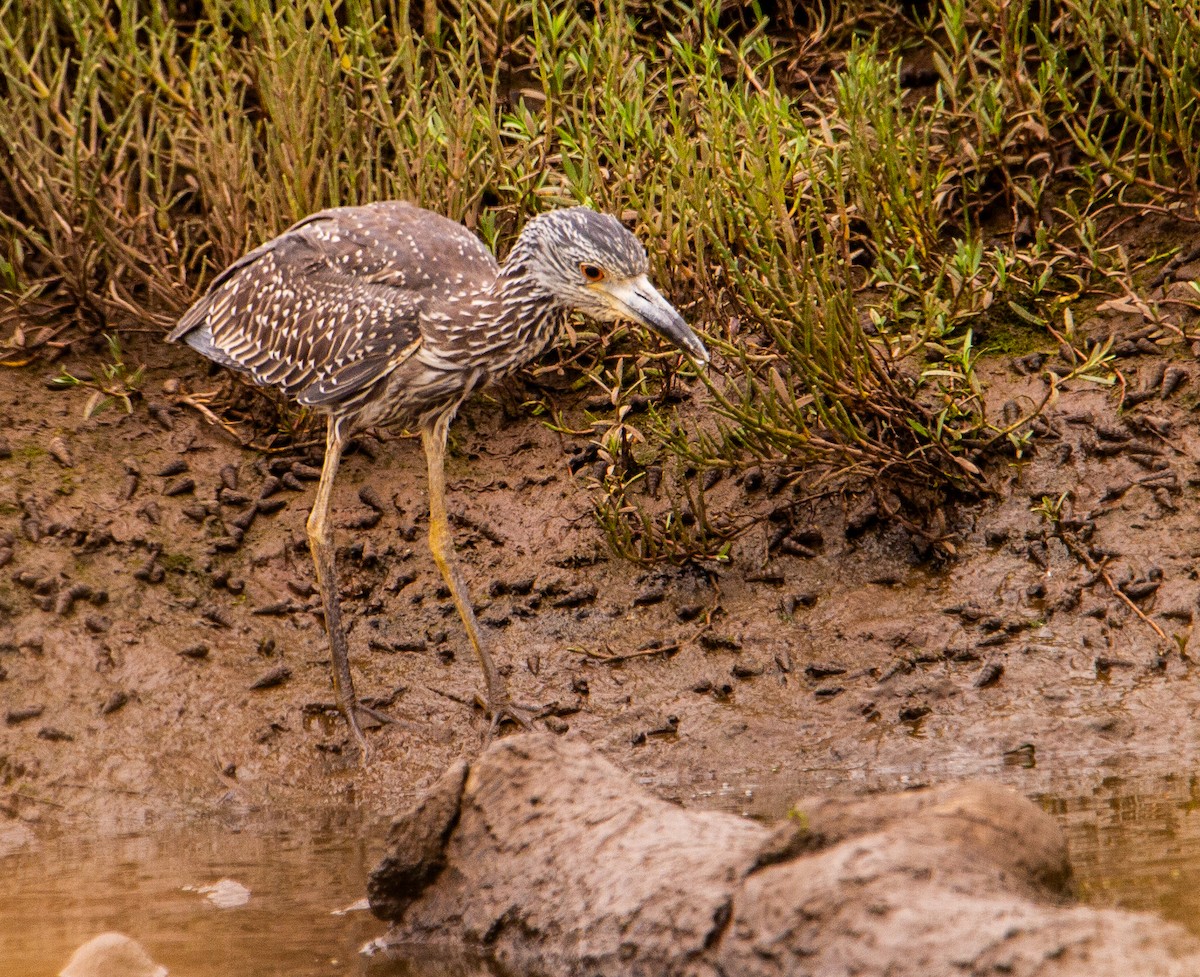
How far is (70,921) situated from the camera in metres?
4.37

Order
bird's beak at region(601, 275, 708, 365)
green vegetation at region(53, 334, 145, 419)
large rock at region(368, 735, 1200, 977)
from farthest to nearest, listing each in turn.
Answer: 1. green vegetation at region(53, 334, 145, 419)
2. bird's beak at region(601, 275, 708, 365)
3. large rock at region(368, 735, 1200, 977)

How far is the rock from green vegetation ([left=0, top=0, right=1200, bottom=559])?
9.33 ft

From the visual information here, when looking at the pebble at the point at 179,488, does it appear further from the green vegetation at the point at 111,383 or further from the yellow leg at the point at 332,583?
the yellow leg at the point at 332,583

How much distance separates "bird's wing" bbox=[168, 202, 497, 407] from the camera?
19.5 feet

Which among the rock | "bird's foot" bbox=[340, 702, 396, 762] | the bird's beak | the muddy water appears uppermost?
the bird's beak

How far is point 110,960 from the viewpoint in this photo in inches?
149

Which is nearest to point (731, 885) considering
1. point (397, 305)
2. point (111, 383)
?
point (397, 305)

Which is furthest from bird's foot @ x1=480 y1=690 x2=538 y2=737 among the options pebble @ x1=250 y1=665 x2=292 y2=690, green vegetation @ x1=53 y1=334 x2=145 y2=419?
green vegetation @ x1=53 y1=334 x2=145 y2=419

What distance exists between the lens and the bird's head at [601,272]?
537 cm

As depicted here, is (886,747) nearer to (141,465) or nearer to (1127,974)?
(1127,974)

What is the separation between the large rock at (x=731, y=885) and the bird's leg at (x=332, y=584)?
1843mm

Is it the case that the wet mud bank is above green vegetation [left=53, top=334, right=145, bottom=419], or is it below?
below

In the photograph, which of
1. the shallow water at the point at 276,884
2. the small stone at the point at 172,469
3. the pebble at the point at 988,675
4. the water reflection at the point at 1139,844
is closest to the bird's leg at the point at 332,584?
the shallow water at the point at 276,884

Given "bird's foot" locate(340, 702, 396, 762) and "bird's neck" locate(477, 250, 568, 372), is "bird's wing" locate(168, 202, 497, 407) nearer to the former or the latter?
"bird's neck" locate(477, 250, 568, 372)
